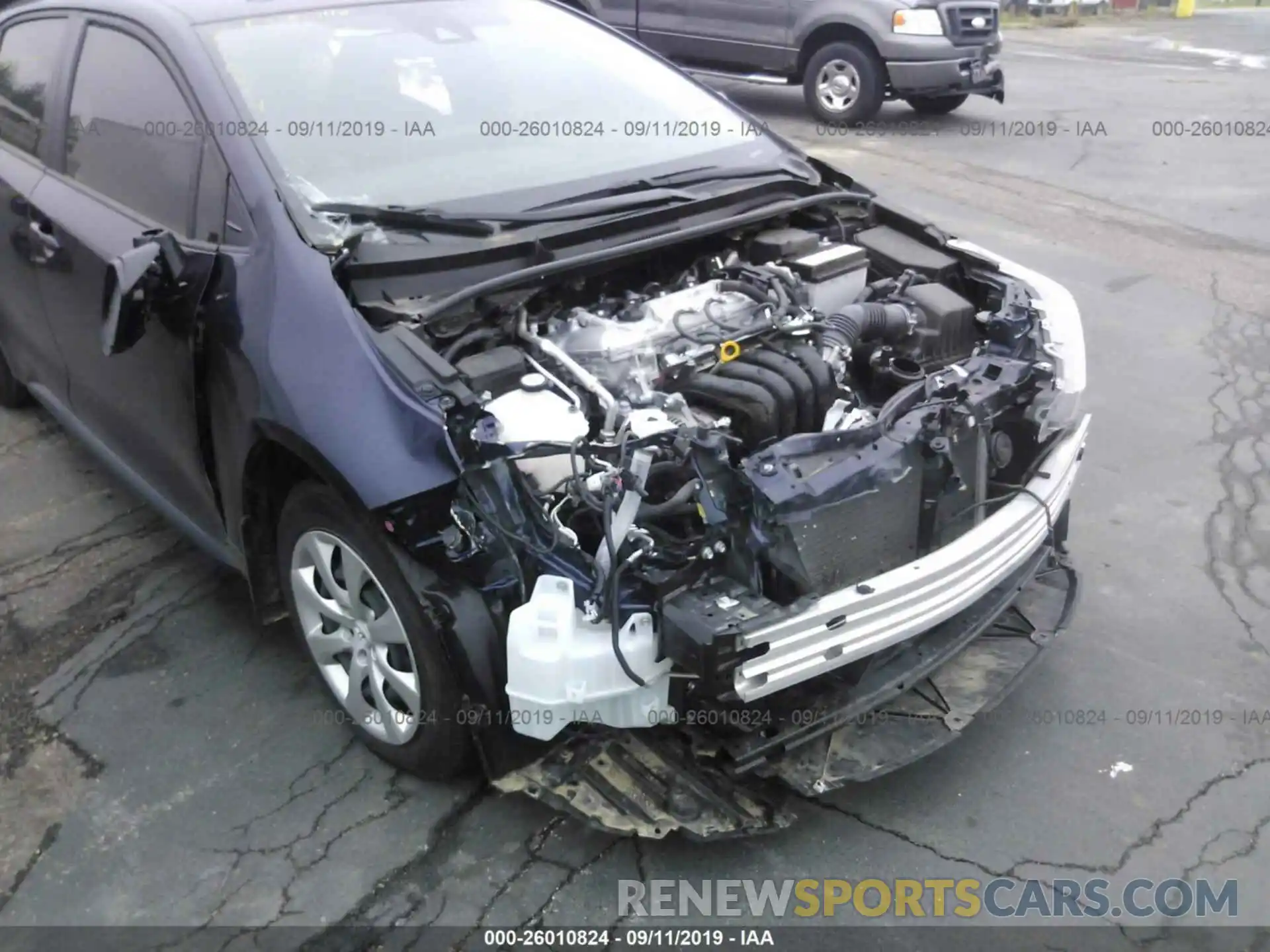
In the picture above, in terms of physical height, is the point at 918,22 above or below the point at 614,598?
above

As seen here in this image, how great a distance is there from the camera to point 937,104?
10.8 meters

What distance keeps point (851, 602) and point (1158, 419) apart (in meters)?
3.11

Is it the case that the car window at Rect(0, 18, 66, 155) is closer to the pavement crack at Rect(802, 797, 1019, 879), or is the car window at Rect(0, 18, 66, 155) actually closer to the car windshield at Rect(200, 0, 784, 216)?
the car windshield at Rect(200, 0, 784, 216)

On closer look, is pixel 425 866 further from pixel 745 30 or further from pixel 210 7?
pixel 745 30

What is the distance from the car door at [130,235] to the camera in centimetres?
304

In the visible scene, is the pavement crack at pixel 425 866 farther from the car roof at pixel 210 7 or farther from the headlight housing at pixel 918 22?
the headlight housing at pixel 918 22

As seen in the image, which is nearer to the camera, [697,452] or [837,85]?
[697,452]

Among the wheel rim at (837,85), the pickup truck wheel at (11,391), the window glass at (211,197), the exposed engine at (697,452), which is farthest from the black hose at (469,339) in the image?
the wheel rim at (837,85)

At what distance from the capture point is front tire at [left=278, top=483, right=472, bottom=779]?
8.36 feet

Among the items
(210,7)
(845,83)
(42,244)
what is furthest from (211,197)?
(845,83)

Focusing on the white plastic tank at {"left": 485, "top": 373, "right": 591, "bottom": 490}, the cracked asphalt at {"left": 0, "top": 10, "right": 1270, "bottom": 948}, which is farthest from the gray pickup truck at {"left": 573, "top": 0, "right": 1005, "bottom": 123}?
the white plastic tank at {"left": 485, "top": 373, "right": 591, "bottom": 490}

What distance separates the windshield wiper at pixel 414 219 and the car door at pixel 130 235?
1.31 ft

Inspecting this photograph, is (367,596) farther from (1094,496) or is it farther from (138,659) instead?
(1094,496)

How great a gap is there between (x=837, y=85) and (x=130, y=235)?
8300mm
